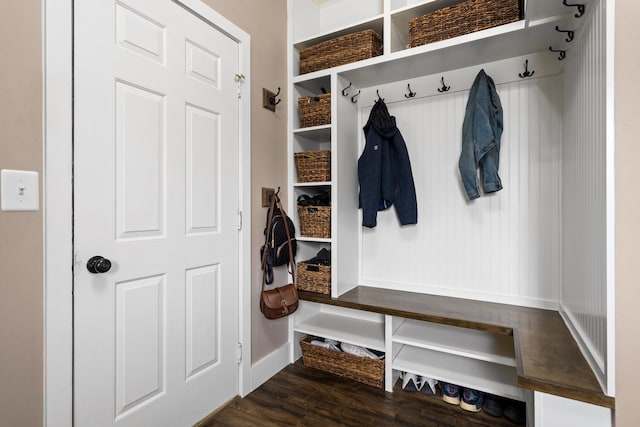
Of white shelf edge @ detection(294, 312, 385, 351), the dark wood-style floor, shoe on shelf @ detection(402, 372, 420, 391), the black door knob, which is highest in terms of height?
the black door knob

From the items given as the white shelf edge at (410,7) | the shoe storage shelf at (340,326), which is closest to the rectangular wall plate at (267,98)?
the white shelf edge at (410,7)

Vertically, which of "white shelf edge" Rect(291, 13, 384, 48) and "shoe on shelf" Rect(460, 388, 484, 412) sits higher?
"white shelf edge" Rect(291, 13, 384, 48)

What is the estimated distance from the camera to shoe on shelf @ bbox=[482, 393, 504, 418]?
168 centimetres

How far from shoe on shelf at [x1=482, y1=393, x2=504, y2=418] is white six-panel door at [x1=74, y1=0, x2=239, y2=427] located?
1389mm

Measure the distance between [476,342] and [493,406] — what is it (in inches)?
12.5

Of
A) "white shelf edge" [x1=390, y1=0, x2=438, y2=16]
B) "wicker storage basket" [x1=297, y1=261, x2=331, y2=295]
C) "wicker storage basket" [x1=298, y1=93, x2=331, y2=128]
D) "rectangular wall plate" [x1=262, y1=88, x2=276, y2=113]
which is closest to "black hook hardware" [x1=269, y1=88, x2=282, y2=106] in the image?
"rectangular wall plate" [x1=262, y1=88, x2=276, y2=113]

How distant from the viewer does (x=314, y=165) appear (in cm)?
213

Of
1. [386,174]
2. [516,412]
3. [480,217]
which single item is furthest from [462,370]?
[386,174]

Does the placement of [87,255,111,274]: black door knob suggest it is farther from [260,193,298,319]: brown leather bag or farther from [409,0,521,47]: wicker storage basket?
[409,0,521,47]: wicker storage basket

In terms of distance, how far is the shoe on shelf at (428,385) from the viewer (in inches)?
74.4

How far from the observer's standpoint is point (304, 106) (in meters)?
2.20

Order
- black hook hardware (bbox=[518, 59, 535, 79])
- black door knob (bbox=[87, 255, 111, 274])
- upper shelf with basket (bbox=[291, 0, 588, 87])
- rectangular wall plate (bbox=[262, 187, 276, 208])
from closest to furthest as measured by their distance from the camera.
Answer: black door knob (bbox=[87, 255, 111, 274]), upper shelf with basket (bbox=[291, 0, 588, 87]), black hook hardware (bbox=[518, 59, 535, 79]), rectangular wall plate (bbox=[262, 187, 276, 208])

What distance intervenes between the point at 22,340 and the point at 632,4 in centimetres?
214

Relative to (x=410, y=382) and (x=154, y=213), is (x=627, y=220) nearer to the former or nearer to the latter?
(x=410, y=382)
